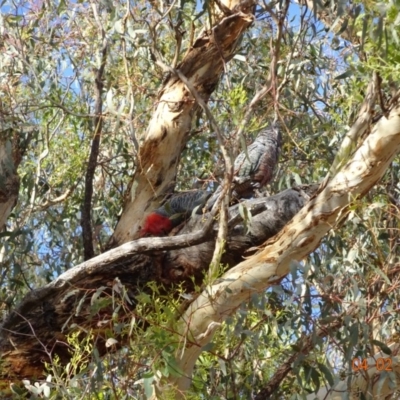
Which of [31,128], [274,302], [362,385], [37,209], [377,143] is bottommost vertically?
[362,385]

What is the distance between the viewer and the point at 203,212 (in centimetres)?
254

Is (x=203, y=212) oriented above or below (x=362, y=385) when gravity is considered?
above

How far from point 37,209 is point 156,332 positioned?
1500 millimetres

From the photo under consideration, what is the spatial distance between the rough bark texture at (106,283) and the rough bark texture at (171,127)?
1.04ft

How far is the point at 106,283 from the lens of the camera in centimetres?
252

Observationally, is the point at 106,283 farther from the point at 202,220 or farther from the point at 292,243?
the point at 292,243

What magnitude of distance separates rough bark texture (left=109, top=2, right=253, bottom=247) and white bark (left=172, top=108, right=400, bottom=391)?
681mm

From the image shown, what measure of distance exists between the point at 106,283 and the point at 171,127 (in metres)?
0.65

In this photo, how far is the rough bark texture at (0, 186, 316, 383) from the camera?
8.13 ft

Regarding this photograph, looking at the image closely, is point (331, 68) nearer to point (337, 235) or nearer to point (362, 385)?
point (337, 235)

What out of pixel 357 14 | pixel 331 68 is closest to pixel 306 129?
pixel 331 68

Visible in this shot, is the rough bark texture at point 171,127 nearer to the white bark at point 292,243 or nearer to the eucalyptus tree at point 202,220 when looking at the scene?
the eucalyptus tree at point 202,220

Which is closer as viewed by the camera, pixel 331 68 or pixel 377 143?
pixel 377 143

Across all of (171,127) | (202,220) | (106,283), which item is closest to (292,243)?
(202,220)
